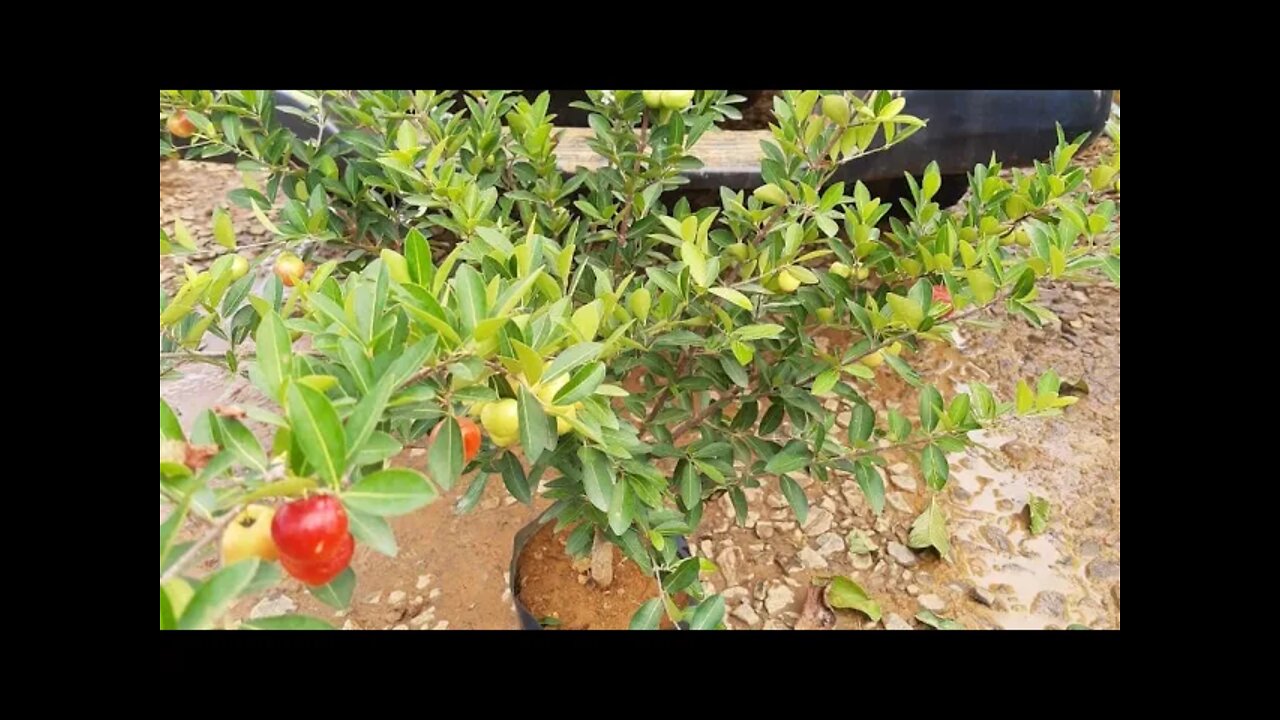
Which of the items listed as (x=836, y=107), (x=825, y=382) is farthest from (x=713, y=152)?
(x=825, y=382)

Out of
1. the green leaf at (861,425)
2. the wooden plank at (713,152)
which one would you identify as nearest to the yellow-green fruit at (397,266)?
the green leaf at (861,425)

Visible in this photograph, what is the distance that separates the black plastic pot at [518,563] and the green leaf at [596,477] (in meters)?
0.54

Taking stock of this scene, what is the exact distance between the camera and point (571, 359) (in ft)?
2.66

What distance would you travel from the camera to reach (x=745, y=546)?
77.2 inches

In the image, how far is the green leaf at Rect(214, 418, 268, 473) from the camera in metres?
0.64

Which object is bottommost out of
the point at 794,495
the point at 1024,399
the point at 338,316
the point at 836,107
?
the point at 794,495

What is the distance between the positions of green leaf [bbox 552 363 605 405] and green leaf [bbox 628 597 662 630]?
37cm

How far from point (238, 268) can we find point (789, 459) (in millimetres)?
1019

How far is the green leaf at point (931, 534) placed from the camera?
1.78m

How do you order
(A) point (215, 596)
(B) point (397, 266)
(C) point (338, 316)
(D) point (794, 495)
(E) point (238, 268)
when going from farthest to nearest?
(D) point (794, 495)
(E) point (238, 268)
(B) point (397, 266)
(C) point (338, 316)
(A) point (215, 596)

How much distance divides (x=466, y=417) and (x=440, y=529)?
1.15 m

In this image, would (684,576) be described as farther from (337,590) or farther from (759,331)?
(337,590)

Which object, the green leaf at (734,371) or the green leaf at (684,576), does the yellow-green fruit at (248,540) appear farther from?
the green leaf at (734,371)
